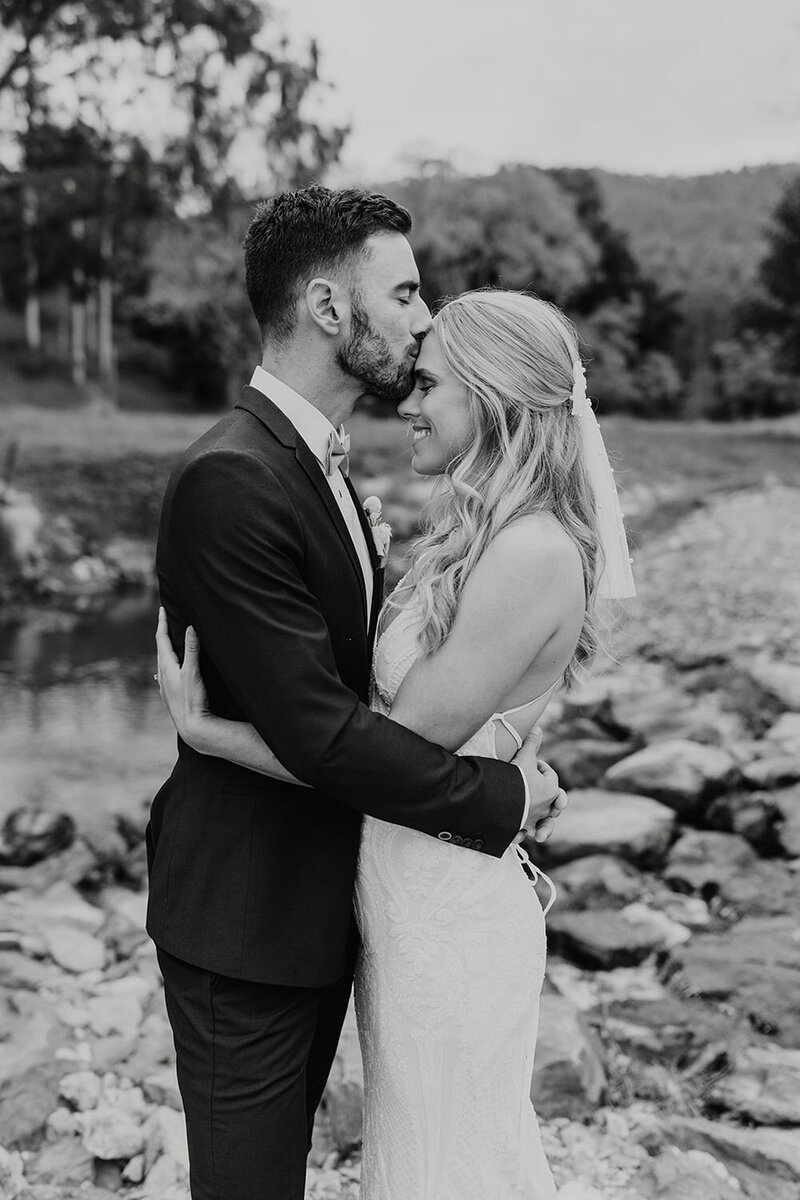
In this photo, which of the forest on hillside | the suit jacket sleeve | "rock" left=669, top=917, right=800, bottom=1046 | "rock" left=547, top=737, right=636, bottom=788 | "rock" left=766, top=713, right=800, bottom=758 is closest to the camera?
the suit jacket sleeve

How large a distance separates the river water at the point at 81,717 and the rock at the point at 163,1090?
3.74 meters

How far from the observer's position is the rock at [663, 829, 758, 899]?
19.1 ft

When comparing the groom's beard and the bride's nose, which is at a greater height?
the groom's beard

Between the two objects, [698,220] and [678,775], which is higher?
[698,220]

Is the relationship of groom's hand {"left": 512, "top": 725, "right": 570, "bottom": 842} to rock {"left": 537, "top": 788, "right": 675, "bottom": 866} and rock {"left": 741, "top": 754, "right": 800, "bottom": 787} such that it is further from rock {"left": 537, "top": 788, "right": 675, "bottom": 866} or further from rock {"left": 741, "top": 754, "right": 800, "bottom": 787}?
rock {"left": 741, "top": 754, "right": 800, "bottom": 787}

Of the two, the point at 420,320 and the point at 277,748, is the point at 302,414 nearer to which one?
the point at 420,320

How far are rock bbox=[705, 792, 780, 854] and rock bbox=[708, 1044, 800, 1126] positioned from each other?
7.92 feet

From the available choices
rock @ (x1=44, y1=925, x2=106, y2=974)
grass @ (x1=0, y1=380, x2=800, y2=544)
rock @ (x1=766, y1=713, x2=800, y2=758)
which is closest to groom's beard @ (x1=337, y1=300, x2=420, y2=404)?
rock @ (x1=44, y1=925, x2=106, y2=974)

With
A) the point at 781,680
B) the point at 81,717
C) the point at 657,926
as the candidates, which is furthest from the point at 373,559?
the point at 81,717

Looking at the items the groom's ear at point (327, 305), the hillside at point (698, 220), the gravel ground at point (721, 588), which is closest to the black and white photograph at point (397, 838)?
the groom's ear at point (327, 305)

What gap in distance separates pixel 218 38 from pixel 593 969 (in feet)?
40.6

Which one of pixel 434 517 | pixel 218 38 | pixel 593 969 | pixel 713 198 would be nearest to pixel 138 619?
pixel 218 38

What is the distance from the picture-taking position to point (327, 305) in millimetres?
2389

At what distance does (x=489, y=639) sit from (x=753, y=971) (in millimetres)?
3098
